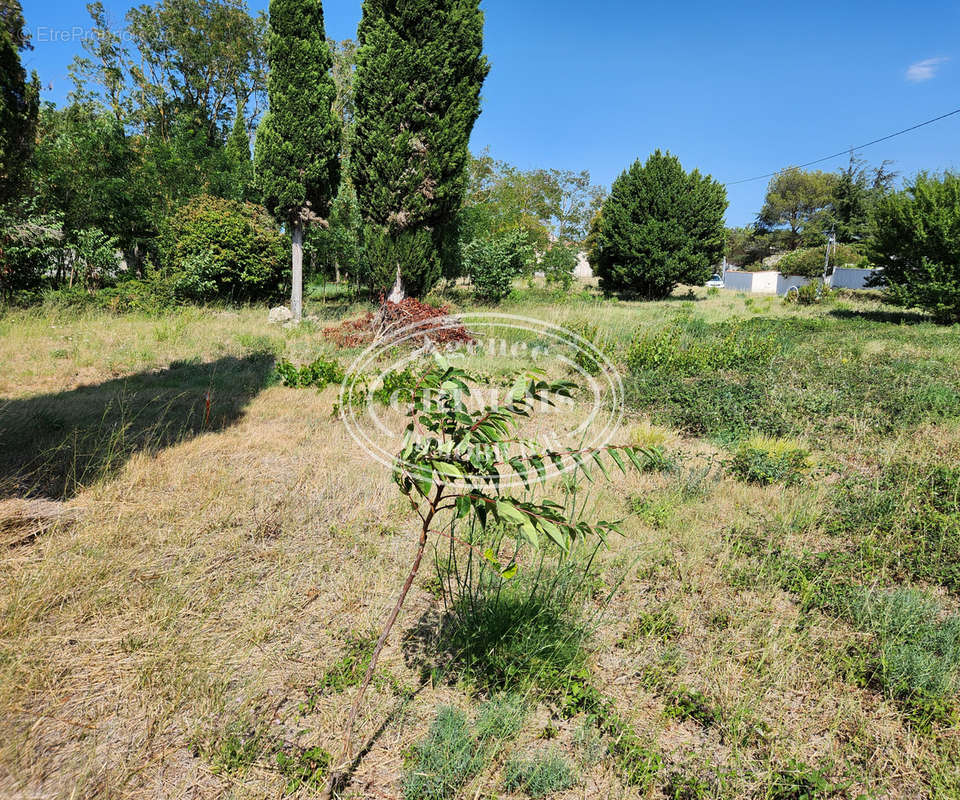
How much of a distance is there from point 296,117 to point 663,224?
15.1 m

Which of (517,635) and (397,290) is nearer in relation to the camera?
(517,635)

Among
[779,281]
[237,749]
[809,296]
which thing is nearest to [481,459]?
[237,749]

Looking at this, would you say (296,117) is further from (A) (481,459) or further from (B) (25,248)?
(A) (481,459)

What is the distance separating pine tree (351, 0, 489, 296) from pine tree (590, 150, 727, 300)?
1110 centimetres

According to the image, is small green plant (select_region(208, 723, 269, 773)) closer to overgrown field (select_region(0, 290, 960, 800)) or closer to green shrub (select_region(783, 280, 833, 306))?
overgrown field (select_region(0, 290, 960, 800))

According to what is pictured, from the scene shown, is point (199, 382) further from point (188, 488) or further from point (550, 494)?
point (550, 494)

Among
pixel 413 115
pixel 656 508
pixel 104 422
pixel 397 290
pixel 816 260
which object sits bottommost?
pixel 656 508

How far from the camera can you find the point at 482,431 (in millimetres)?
1399

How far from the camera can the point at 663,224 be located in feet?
64.3

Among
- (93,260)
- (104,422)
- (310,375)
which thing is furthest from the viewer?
(93,260)

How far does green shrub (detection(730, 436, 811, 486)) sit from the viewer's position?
403 cm

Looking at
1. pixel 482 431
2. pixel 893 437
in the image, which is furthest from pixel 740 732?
pixel 893 437

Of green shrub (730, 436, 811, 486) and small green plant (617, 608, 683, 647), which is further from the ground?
green shrub (730, 436, 811, 486)

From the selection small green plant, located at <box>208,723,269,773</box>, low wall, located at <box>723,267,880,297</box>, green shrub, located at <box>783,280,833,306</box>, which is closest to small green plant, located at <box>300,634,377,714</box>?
small green plant, located at <box>208,723,269,773</box>
